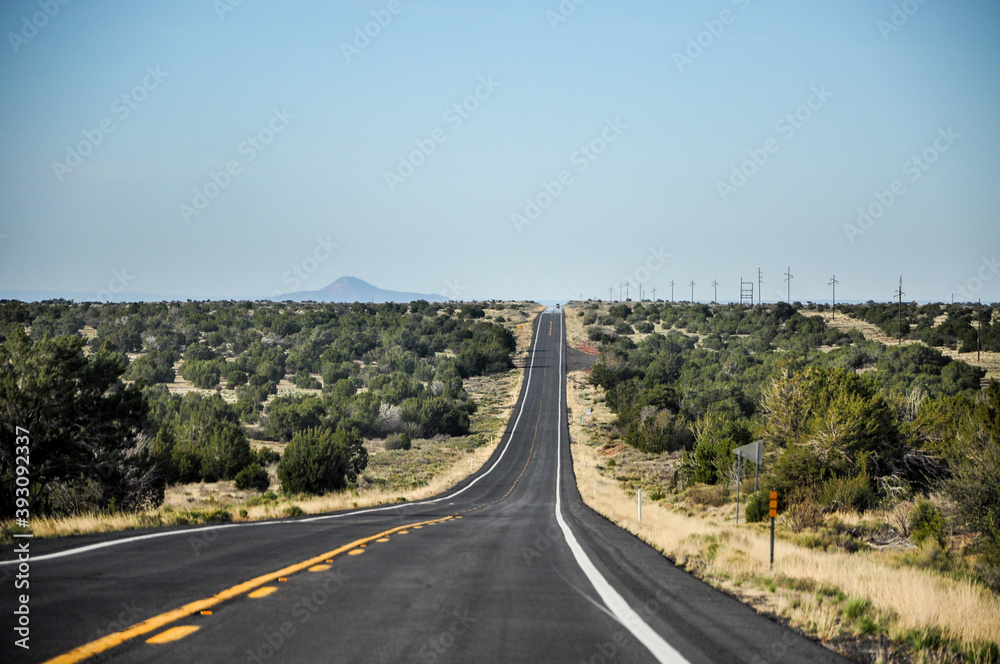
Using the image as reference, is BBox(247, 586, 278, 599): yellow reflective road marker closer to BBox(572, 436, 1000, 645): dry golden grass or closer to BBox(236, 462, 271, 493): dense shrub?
BBox(572, 436, 1000, 645): dry golden grass

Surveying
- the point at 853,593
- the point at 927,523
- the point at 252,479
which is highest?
the point at 853,593

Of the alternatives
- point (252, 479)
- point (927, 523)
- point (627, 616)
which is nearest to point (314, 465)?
point (252, 479)

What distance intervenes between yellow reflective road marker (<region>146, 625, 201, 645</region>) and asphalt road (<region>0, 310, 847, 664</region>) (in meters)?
0.01

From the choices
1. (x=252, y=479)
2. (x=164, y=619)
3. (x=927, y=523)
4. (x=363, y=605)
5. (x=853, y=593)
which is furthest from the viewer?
(x=252, y=479)

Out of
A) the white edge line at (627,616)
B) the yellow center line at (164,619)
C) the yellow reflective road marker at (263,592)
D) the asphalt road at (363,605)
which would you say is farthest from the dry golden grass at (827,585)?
the yellow center line at (164,619)

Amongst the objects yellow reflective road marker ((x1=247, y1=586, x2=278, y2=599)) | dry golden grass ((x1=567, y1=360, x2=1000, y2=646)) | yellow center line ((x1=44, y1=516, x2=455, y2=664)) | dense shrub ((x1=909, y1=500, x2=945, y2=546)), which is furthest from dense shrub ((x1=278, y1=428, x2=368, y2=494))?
yellow reflective road marker ((x1=247, y1=586, x2=278, y2=599))

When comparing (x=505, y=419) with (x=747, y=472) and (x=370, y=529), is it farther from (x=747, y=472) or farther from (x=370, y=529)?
(x=370, y=529)

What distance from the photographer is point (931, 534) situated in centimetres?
1761

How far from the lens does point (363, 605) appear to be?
611 cm

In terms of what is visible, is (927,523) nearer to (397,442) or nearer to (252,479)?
(252,479)

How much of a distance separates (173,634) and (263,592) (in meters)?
1.60

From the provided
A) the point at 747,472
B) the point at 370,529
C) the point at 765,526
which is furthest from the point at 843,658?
the point at 747,472

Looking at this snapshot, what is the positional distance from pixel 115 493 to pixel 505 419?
5848cm

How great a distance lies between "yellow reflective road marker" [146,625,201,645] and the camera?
4.69 metres
